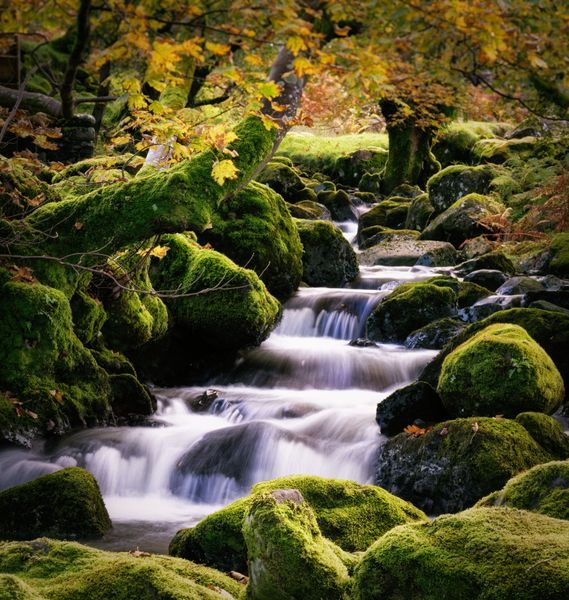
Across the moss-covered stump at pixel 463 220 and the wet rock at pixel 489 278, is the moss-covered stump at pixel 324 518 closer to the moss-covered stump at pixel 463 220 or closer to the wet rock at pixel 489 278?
the wet rock at pixel 489 278

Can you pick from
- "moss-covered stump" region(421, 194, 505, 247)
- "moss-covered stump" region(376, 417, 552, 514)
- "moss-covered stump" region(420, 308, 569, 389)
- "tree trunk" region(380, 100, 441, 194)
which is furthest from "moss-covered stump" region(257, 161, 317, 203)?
"moss-covered stump" region(376, 417, 552, 514)

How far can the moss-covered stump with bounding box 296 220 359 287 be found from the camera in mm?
15766

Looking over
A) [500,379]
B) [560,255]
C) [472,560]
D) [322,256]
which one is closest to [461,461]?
[500,379]

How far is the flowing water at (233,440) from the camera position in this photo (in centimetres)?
720

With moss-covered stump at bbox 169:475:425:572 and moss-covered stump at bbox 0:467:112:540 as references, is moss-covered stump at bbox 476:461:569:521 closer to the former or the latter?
moss-covered stump at bbox 169:475:425:572

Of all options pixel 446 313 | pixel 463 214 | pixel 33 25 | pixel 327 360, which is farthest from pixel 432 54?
pixel 463 214

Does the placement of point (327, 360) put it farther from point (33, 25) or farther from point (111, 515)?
point (33, 25)

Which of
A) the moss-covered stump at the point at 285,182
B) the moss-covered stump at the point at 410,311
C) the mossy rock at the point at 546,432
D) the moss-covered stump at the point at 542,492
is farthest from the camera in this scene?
the moss-covered stump at the point at 285,182

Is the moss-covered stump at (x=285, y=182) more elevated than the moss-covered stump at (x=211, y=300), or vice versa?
the moss-covered stump at (x=285, y=182)

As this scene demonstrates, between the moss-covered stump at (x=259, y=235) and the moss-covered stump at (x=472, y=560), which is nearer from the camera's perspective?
the moss-covered stump at (x=472, y=560)

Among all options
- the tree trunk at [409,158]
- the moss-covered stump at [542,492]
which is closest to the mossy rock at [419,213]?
the tree trunk at [409,158]

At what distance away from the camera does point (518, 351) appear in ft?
23.5

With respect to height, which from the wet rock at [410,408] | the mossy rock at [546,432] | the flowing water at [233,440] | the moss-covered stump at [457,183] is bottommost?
the flowing water at [233,440]

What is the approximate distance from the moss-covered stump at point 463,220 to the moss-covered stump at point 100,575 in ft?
45.6
